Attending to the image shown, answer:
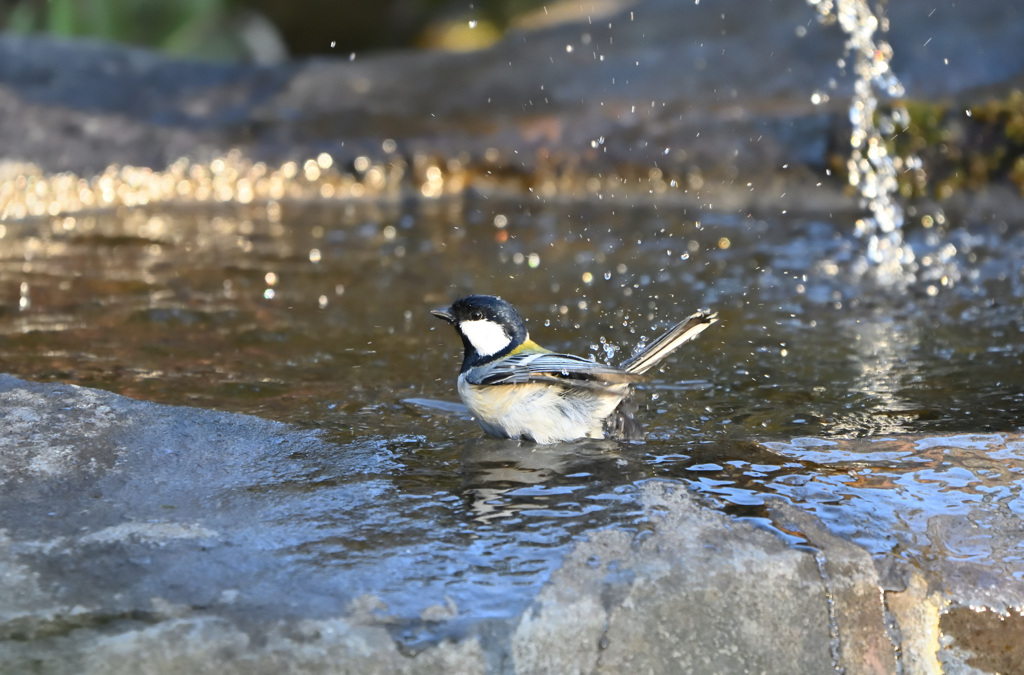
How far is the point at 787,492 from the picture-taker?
2.60m

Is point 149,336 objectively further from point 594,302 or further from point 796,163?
point 796,163

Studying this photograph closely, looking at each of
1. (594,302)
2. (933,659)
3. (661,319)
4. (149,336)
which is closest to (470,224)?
(594,302)

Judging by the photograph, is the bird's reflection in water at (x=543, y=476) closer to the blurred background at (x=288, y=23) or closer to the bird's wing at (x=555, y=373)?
the bird's wing at (x=555, y=373)

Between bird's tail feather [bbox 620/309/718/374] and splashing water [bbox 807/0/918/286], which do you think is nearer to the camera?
bird's tail feather [bbox 620/309/718/374]

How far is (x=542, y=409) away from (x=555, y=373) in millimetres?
138

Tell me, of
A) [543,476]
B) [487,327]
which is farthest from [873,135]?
→ [543,476]

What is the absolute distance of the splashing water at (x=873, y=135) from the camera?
20.5ft

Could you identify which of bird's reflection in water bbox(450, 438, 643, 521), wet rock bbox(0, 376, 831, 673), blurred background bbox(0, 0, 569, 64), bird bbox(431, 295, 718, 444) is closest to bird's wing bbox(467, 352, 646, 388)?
A: bird bbox(431, 295, 718, 444)

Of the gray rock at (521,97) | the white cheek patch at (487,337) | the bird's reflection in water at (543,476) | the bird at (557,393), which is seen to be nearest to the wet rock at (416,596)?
the bird's reflection in water at (543,476)

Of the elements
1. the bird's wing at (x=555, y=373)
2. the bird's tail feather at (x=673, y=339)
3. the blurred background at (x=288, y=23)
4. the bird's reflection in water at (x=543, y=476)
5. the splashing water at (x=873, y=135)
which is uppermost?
the blurred background at (x=288, y=23)

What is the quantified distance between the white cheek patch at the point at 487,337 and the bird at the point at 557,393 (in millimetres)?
90

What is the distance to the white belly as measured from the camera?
3150mm

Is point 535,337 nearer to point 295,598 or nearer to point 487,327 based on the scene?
point 487,327

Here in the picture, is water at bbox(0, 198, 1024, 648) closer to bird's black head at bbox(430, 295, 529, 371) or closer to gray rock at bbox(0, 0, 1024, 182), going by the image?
bird's black head at bbox(430, 295, 529, 371)
